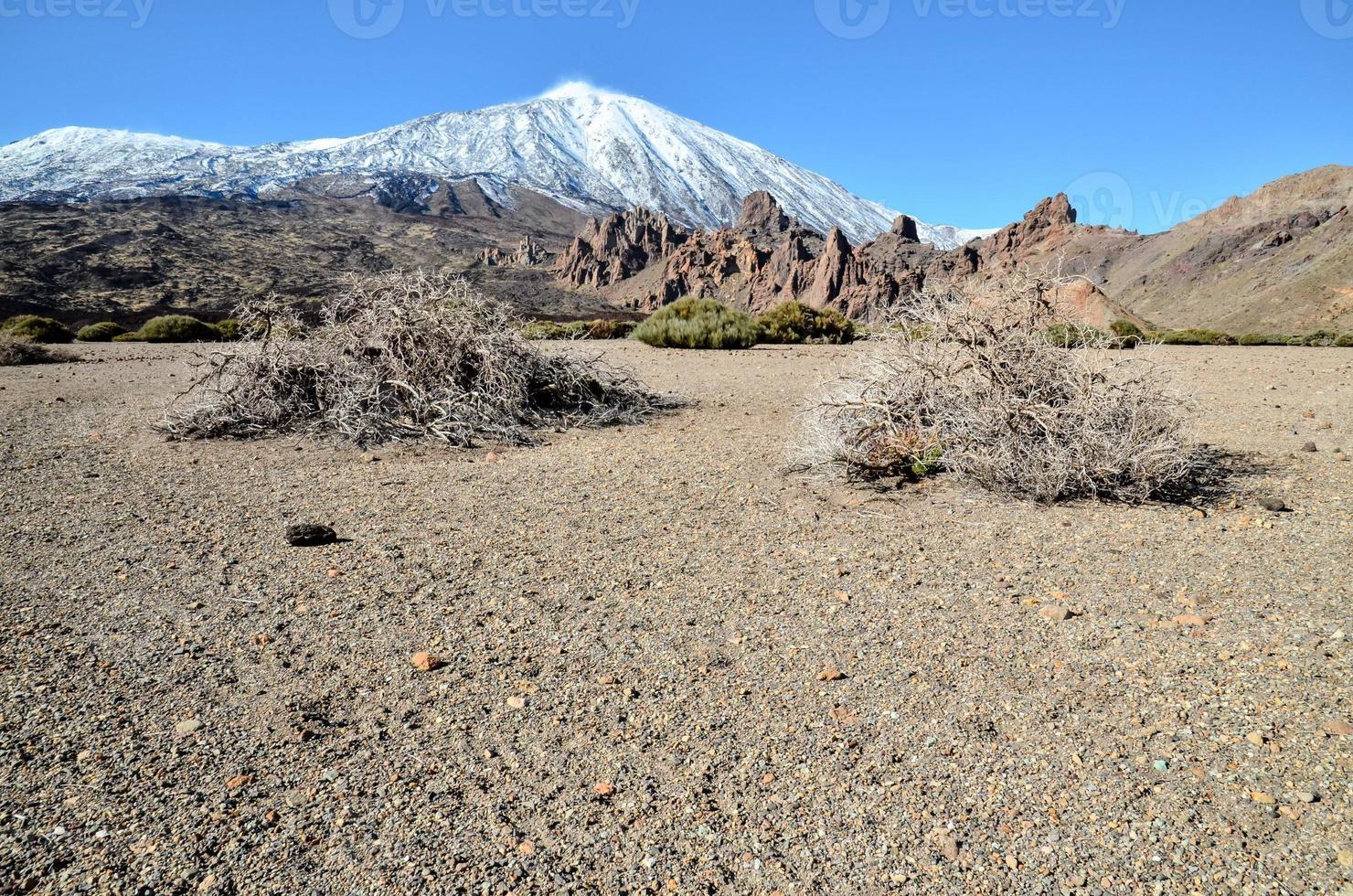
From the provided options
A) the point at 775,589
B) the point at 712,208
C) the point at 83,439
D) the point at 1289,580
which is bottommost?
the point at 83,439

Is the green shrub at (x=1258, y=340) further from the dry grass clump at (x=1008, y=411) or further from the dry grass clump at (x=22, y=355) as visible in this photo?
the dry grass clump at (x=22, y=355)

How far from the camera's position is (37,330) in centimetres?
1641

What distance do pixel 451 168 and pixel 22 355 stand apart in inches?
6740

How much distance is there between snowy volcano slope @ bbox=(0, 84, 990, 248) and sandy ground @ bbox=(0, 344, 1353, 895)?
5333 inches

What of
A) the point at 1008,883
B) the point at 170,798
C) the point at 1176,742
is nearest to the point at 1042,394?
the point at 1176,742

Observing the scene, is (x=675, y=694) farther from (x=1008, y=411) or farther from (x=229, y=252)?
(x=229, y=252)

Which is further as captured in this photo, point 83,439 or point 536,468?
point 83,439

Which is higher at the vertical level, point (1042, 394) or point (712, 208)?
point (712, 208)

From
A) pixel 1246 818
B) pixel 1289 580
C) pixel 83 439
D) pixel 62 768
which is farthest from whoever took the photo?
pixel 83 439

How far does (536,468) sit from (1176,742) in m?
Answer: 4.31

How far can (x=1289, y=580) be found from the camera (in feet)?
11.0

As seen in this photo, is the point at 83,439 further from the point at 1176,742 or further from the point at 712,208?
the point at 712,208

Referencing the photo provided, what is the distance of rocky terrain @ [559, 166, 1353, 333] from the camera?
47062 mm

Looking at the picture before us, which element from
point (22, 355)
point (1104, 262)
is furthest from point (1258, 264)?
point (22, 355)
